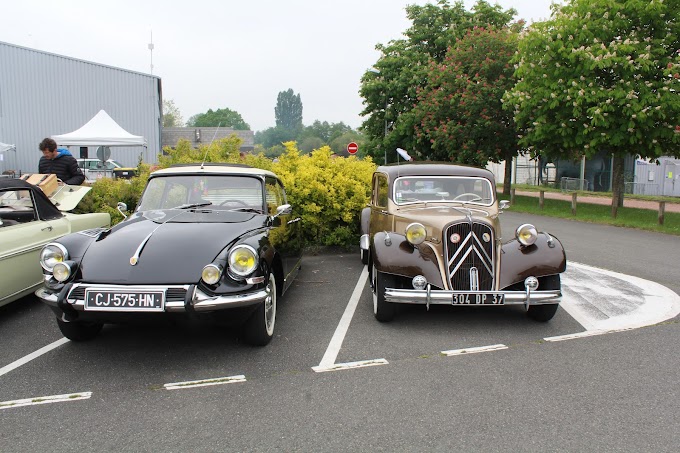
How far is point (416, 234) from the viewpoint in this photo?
18.7ft

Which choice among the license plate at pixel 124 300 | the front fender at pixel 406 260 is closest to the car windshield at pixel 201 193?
the front fender at pixel 406 260

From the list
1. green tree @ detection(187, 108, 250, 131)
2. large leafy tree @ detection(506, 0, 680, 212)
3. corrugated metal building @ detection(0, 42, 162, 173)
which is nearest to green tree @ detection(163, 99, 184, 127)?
green tree @ detection(187, 108, 250, 131)

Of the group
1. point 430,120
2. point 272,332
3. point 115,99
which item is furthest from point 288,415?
point 115,99

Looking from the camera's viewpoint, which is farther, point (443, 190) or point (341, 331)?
point (443, 190)

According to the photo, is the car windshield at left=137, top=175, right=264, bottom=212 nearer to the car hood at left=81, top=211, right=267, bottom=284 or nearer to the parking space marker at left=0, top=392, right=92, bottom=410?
the car hood at left=81, top=211, right=267, bottom=284

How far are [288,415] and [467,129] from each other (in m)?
21.7

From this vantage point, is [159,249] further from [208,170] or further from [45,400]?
[208,170]

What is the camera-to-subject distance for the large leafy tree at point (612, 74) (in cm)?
1404

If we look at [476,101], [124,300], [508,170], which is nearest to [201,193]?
[124,300]

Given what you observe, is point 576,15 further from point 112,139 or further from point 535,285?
point 112,139

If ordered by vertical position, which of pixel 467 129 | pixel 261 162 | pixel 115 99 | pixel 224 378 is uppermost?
pixel 115 99

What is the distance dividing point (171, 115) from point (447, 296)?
102248 mm

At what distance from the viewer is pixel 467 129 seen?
23.7 meters

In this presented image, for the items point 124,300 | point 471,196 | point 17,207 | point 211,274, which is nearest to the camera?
point 124,300
